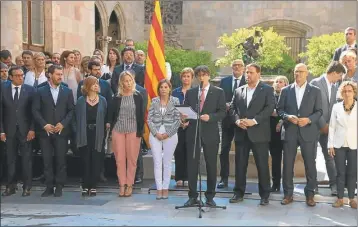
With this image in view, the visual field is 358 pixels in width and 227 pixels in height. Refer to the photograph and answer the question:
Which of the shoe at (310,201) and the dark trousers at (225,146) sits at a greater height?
the dark trousers at (225,146)

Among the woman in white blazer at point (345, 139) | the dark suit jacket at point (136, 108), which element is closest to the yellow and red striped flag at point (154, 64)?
the dark suit jacket at point (136, 108)

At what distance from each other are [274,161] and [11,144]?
152 inches

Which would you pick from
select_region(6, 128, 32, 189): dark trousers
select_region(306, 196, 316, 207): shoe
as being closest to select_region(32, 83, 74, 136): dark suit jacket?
select_region(6, 128, 32, 189): dark trousers

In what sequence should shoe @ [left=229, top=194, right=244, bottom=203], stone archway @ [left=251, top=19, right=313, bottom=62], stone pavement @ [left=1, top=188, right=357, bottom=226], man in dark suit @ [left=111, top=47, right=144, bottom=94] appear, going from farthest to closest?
stone archway @ [left=251, top=19, right=313, bottom=62] < man in dark suit @ [left=111, top=47, right=144, bottom=94] < shoe @ [left=229, top=194, right=244, bottom=203] < stone pavement @ [left=1, top=188, right=357, bottom=226]

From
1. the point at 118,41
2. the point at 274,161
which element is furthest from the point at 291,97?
the point at 118,41

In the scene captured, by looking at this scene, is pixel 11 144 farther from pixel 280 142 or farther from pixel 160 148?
pixel 280 142

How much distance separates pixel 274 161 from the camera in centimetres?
773

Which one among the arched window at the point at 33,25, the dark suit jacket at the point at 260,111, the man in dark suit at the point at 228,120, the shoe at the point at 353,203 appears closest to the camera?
the shoe at the point at 353,203

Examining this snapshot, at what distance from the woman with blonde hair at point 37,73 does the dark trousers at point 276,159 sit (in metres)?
3.66

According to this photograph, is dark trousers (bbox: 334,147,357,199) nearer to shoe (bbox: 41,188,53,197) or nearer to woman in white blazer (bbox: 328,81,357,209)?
woman in white blazer (bbox: 328,81,357,209)

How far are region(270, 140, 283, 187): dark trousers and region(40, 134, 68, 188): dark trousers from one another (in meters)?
3.03

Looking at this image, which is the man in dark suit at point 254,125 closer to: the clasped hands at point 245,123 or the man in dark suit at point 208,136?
the clasped hands at point 245,123

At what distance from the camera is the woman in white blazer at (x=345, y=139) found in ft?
22.0

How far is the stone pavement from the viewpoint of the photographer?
237 inches
